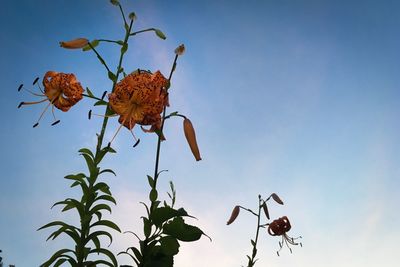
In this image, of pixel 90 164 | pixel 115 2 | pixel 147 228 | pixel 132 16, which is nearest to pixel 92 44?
pixel 132 16

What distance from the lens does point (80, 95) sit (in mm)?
2436

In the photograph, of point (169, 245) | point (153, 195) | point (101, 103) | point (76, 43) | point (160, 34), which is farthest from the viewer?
point (76, 43)

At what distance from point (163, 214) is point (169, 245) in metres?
0.11

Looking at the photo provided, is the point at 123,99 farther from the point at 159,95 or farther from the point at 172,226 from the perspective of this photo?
the point at 172,226

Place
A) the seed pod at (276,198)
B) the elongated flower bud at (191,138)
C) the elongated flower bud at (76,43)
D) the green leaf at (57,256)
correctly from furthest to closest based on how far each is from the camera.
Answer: the seed pod at (276,198) → the elongated flower bud at (76,43) → the green leaf at (57,256) → the elongated flower bud at (191,138)

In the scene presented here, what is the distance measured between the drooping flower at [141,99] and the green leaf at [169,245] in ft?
1.96

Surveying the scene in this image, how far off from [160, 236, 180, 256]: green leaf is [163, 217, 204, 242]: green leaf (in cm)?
2

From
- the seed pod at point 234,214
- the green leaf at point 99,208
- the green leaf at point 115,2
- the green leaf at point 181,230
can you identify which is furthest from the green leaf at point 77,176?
the seed pod at point 234,214

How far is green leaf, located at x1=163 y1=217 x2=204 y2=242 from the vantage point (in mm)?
1300

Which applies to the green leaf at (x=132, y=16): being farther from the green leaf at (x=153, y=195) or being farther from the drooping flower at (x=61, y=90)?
the green leaf at (x=153, y=195)

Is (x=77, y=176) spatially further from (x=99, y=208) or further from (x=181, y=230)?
(x=181, y=230)

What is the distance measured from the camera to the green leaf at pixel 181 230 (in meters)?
1.30

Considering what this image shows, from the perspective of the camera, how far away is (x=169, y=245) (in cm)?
130

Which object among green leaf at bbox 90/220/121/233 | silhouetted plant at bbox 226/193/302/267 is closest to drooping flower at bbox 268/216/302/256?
silhouetted plant at bbox 226/193/302/267
